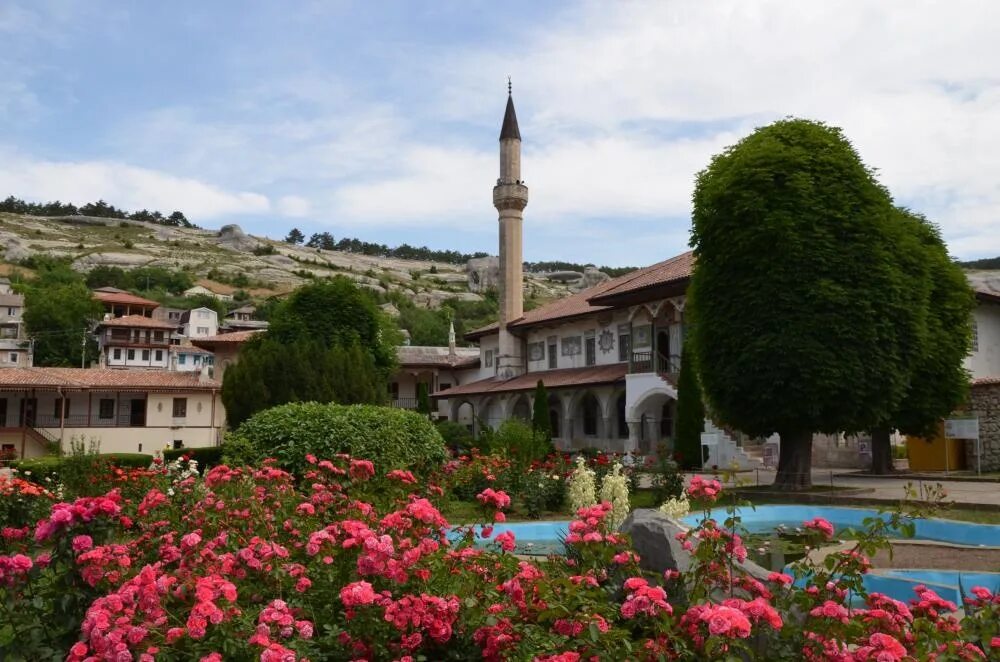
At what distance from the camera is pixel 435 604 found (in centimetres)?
331

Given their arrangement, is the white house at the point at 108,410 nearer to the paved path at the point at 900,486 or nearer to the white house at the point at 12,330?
the paved path at the point at 900,486

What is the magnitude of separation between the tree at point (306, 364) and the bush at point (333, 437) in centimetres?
786

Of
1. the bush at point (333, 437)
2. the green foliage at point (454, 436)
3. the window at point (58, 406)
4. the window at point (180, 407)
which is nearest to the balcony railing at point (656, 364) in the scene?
the green foliage at point (454, 436)

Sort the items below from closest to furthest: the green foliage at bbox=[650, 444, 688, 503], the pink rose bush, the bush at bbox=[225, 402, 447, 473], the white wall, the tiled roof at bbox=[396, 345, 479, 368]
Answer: the pink rose bush
the bush at bbox=[225, 402, 447, 473]
the green foliage at bbox=[650, 444, 688, 503]
the white wall
the tiled roof at bbox=[396, 345, 479, 368]

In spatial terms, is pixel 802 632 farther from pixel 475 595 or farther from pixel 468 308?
pixel 468 308

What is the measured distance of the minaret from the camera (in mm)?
37844

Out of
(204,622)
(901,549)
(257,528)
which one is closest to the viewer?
(204,622)

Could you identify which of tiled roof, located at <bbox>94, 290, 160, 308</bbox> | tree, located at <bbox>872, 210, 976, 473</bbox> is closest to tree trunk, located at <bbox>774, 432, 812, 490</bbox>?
tree, located at <bbox>872, 210, 976, 473</bbox>

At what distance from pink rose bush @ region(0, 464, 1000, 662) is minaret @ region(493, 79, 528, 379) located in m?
34.0

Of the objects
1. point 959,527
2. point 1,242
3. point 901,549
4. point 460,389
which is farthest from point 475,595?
point 1,242

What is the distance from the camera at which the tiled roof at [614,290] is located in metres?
28.2

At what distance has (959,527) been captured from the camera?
10914mm

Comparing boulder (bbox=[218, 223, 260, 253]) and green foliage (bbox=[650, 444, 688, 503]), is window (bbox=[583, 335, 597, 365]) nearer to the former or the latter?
green foliage (bbox=[650, 444, 688, 503])

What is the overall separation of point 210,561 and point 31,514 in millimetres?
7133
